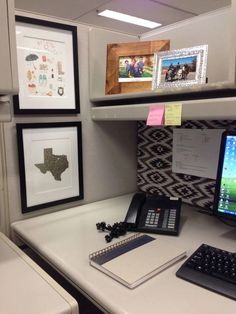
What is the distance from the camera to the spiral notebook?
688 mm

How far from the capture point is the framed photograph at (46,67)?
3.33 feet

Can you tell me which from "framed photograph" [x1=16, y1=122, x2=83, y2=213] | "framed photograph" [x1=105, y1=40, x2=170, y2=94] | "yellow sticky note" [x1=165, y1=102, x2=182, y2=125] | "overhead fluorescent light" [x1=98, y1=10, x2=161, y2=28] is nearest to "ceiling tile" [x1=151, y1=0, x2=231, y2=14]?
"overhead fluorescent light" [x1=98, y1=10, x2=161, y2=28]

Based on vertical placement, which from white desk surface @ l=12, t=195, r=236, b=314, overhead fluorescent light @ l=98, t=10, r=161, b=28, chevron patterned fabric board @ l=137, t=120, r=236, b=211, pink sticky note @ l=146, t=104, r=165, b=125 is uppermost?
overhead fluorescent light @ l=98, t=10, r=161, b=28

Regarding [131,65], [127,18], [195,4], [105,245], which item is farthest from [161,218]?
[127,18]

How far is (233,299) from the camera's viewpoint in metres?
0.61

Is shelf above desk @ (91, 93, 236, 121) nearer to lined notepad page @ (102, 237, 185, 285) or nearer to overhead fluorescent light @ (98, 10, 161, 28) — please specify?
lined notepad page @ (102, 237, 185, 285)

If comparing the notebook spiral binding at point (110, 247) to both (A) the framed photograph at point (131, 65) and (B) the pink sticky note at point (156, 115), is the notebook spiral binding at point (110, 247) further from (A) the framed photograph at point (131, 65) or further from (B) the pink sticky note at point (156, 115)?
(A) the framed photograph at point (131, 65)

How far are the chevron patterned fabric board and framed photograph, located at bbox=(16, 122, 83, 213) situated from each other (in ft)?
1.13

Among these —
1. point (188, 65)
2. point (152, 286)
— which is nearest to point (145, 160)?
point (188, 65)

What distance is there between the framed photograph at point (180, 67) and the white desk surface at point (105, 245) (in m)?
0.50

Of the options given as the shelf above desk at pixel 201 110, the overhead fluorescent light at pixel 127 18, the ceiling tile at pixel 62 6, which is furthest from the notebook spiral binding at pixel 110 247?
the overhead fluorescent light at pixel 127 18

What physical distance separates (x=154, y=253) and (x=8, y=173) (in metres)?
0.58

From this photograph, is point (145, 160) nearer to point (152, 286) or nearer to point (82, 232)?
point (82, 232)

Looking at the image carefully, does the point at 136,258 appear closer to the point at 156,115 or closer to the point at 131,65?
the point at 156,115
